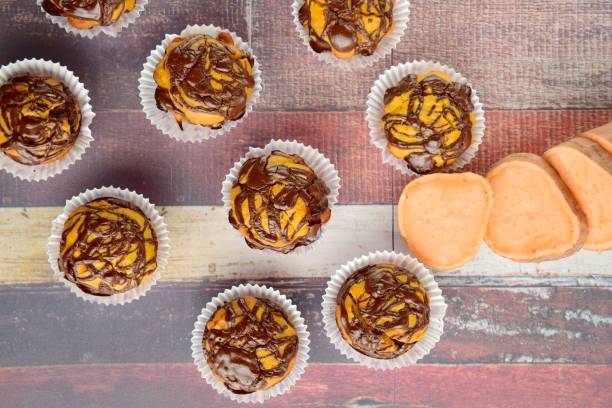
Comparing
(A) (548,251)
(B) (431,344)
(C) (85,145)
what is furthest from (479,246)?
(C) (85,145)

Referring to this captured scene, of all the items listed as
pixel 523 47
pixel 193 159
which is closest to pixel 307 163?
pixel 193 159

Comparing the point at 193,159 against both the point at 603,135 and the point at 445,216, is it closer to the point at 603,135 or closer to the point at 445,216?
the point at 445,216

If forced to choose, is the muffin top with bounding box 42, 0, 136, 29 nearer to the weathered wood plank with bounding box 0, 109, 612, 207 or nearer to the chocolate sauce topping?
the chocolate sauce topping

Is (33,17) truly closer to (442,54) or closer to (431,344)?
(442,54)

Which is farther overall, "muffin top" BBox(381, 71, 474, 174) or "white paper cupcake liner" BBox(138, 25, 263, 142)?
"white paper cupcake liner" BBox(138, 25, 263, 142)

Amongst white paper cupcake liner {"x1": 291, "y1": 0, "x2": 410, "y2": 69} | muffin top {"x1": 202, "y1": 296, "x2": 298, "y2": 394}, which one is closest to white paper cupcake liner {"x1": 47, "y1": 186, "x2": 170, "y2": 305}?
muffin top {"x1": 202, "y1": 296, "x2": 298, "y2": 394}

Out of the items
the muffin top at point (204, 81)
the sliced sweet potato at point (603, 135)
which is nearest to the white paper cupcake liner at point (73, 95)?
the muffin top at point (204, 81)
